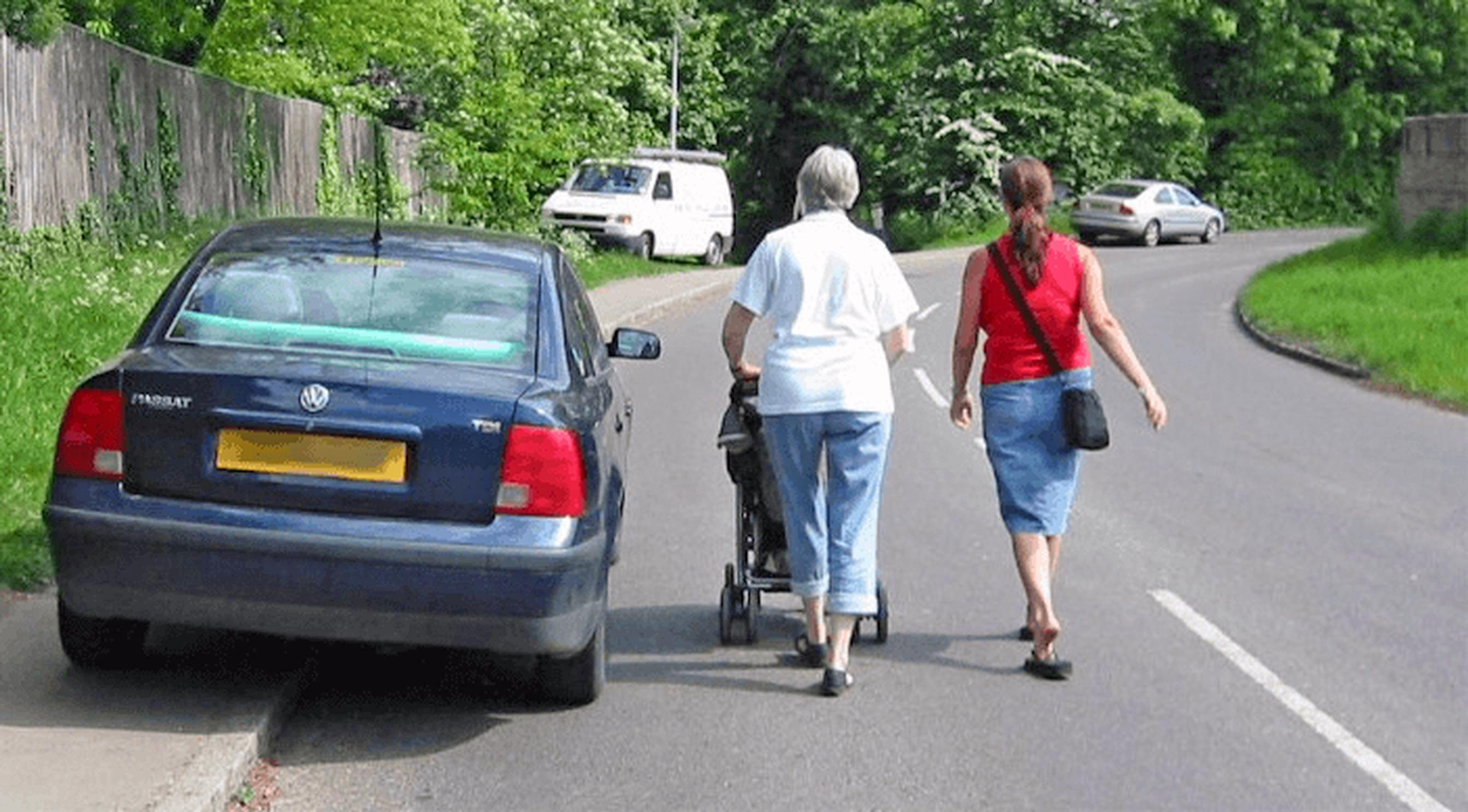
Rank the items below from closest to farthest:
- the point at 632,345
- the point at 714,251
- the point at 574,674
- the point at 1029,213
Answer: the point at 574,674, the point at 1029,213, the point at 632,345, the point at 714,251

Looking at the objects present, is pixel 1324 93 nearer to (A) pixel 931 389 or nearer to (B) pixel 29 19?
(A) pixel 931 389

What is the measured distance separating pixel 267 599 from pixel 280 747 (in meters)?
0.52

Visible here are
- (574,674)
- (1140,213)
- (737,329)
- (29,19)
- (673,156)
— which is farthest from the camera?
(1140,213)

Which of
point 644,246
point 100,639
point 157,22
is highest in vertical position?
point 157,22

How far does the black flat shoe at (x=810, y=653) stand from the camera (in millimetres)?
7977

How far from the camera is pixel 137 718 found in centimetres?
669

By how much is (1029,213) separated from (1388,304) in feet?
64.9

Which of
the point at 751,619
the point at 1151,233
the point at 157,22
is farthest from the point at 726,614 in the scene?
the point at 1151,233

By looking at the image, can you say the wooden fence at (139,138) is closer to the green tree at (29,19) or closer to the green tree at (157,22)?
the green tree at (29,19)

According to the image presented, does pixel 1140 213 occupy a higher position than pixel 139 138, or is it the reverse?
pixel 139 138

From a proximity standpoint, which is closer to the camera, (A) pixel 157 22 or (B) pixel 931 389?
(B) pixel 931 389

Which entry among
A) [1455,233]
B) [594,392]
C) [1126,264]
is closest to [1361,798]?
[594,392]

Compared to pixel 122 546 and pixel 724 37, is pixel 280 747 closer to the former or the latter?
pixel 122 546

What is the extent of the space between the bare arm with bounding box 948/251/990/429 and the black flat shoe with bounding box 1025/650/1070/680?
88 centimetres
